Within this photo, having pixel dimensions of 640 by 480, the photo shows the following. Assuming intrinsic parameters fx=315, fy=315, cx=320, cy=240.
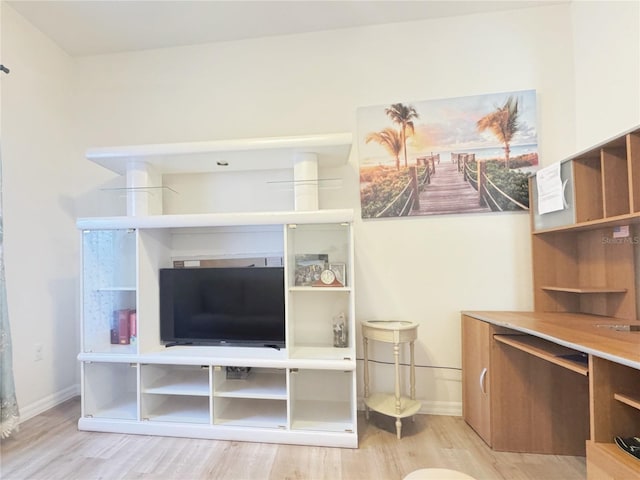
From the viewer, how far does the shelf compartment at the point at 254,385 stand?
6.89 ft

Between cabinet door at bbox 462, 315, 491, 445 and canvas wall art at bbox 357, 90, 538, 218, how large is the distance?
2.98 ft

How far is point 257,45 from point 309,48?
1.48 feet

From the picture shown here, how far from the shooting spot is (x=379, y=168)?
2504mm

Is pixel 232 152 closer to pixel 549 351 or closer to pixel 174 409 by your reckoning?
pixel 174 409

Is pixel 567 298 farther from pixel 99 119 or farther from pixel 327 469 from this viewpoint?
pixel 99 119

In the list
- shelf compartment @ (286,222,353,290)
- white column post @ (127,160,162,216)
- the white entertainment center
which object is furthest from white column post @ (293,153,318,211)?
white column post @ (127,160,162,216)

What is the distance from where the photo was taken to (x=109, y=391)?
246 cm

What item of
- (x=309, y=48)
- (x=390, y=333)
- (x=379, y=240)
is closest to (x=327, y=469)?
(x=390, y=333)

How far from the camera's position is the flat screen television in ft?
7.57

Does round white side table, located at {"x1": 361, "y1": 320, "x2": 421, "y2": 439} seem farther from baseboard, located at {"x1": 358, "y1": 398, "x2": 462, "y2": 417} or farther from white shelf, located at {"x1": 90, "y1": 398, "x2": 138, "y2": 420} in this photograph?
white shelf, located at {"x1": 90, "y1": 398, "x2": 138, "y2": 420}

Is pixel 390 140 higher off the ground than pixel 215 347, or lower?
higher

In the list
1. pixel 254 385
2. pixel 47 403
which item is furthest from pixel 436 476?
pixel 47 403

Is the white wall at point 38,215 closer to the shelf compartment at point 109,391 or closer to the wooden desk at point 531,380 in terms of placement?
the shelf compartment at point 109,391

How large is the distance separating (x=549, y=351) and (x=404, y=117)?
185 cm
